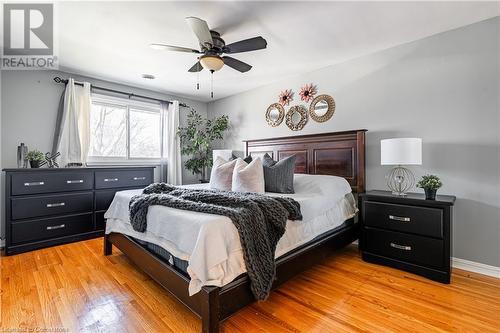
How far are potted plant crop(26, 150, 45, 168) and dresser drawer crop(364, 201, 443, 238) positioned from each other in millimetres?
3985

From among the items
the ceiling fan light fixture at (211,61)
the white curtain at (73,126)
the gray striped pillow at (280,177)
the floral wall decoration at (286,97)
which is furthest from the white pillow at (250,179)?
the white curtain at (73,126)

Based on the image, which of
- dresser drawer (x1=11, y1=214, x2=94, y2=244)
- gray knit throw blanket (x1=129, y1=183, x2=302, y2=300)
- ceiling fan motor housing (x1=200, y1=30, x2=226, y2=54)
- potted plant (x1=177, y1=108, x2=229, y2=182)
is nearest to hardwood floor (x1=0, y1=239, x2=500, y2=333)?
gray knit throw blanket (x1=129, y1=183, x2=302, y2=300)

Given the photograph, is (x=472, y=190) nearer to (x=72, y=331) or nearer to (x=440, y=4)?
(x=440, y=4)

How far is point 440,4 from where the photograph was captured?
2.02 metres

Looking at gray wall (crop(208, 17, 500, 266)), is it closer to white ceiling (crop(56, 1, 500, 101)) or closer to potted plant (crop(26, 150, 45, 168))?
white ceiling (crop(56, 1, 500, 101))

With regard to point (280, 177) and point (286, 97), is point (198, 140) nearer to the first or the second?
point (286, 97)

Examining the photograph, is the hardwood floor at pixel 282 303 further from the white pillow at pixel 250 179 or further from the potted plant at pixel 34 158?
the potted plant at pixel 34 158

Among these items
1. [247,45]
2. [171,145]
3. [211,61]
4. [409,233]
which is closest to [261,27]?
[247,45]

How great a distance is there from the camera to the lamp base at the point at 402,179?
2689 mm

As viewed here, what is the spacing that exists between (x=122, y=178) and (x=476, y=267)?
14.4ft

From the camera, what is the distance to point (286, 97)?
3824 millimetres

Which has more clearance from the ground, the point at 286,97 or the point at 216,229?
the point at 286,97

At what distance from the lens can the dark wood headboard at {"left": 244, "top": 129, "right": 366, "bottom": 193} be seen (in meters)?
2.93

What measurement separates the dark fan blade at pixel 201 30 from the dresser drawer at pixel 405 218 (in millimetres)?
2252
